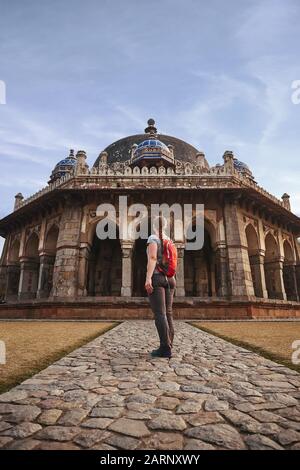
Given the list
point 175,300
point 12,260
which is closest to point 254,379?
point 175,300

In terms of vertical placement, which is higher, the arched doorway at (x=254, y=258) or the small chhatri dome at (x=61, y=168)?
the small chhatri dome at (x=61, y=168)

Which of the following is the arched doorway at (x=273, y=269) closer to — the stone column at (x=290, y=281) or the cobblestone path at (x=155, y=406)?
the stone column at (x=290, y=281)

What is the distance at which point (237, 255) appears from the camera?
41.6 feet

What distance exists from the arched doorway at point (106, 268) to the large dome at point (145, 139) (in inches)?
290

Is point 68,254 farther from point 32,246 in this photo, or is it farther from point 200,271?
point 200,271

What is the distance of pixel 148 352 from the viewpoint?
3502mm

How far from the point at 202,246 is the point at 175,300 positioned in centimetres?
707

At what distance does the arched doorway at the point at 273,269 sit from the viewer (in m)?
15.4

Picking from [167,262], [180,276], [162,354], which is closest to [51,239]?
[180,276]

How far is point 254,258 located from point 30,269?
12.2m

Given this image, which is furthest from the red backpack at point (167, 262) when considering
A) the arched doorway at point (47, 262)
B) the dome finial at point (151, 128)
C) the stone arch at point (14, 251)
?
the dome finial at point (151, 128)

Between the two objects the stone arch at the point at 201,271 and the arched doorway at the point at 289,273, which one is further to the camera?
the stone arch at the point at 201,271
